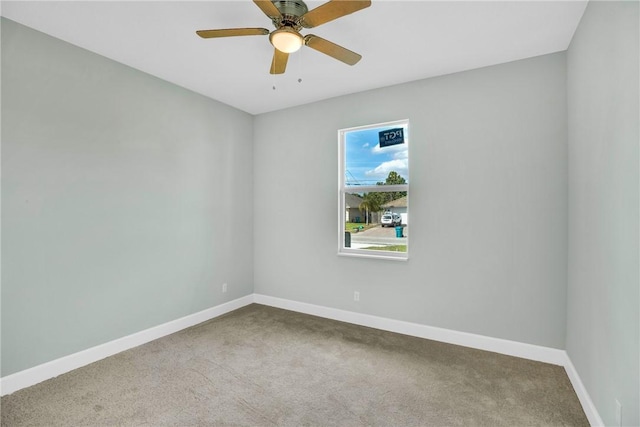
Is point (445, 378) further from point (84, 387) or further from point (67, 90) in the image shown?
point (67, 90)

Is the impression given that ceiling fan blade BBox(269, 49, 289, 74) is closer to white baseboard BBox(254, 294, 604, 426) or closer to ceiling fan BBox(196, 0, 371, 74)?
ceiling fan BBox(196, 0, 371, 74)

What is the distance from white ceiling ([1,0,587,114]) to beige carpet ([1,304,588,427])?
2714 mm

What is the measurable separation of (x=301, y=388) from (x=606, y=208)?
2302 mm

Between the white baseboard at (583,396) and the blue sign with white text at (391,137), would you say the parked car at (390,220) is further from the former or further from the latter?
the white baseboard at (583,396)

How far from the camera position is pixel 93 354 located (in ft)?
8.79

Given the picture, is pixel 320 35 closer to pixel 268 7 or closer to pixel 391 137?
pixel 268 7

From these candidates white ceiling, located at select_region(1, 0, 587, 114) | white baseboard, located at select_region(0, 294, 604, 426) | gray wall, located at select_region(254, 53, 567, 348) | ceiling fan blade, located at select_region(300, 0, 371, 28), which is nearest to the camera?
ceiling fan blade, located at select_region(300, 0, 371, 28)

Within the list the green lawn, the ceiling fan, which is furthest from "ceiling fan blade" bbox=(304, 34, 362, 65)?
the green lawn

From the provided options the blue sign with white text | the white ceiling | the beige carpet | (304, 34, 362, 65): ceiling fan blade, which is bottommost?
the beige carpet

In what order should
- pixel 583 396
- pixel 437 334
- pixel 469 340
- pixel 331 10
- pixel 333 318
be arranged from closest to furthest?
pixel 331 10
pixel 583 396
pixel 469 340
pixel 437 334
pixel 333 318

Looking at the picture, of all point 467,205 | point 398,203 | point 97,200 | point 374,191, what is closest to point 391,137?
point 374,191

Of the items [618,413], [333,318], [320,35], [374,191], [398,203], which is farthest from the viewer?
[333,318]

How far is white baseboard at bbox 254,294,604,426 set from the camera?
214 centimetres

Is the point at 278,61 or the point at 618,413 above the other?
the point at 278,61
